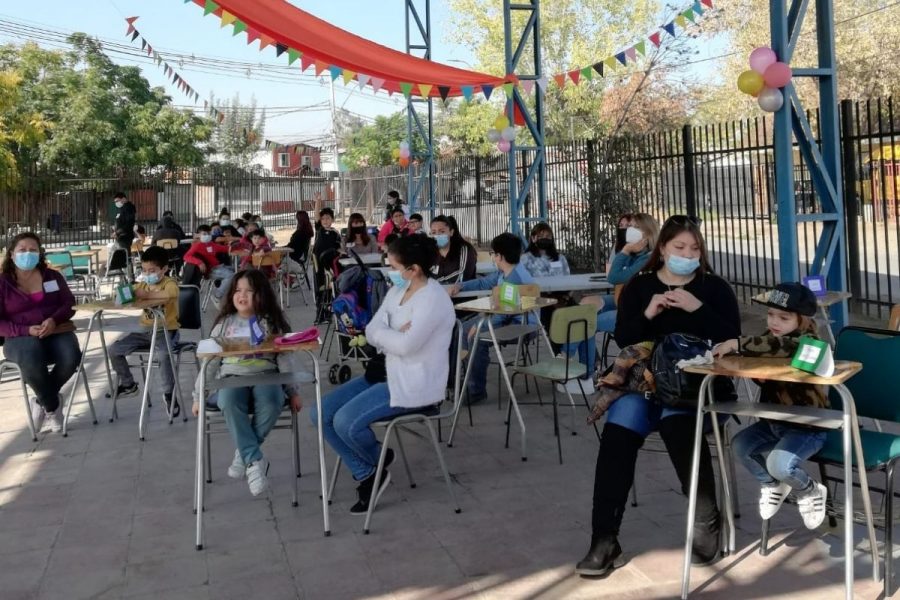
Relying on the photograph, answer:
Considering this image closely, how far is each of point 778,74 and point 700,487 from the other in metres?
3.88

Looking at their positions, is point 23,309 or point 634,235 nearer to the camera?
point 23,309

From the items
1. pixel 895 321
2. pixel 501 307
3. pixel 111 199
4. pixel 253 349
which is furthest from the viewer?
pixel 111 199

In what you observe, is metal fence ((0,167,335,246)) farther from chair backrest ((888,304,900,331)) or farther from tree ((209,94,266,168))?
tree ((209,94,266,168))

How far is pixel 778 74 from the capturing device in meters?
6.64

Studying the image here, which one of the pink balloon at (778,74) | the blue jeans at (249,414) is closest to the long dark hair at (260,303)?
the blue jeans at (249,414)

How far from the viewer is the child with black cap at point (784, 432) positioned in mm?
3607

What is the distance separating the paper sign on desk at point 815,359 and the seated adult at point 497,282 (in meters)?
3.42

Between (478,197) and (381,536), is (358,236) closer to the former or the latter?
(381,536)

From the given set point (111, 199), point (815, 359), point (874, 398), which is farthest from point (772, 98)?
point (111, 199)

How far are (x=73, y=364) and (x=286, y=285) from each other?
7.42 m

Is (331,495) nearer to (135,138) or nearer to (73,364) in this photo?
(73,364)

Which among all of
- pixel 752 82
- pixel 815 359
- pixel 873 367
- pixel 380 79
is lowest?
pixel 873 367

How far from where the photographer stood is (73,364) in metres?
6.64

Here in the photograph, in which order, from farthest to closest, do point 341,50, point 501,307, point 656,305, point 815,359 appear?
point 341,50 → point 501,307 → point 656,305 → point 815,359
